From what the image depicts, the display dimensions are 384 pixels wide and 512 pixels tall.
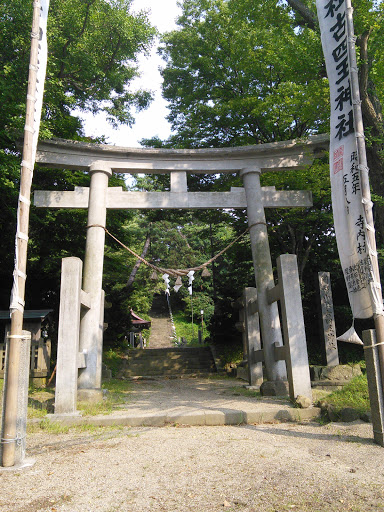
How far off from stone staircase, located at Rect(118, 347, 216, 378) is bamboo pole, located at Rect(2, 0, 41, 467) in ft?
34.8

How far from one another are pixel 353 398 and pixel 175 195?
18.1 ft

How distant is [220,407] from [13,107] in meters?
7.98

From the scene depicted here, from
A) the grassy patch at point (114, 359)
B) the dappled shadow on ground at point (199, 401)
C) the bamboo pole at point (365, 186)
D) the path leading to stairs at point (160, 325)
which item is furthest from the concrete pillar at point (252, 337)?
the path leading to stairs at point (160, 325)

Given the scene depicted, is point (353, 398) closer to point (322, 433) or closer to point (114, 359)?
point (322, 433)

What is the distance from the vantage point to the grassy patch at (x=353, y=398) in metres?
6.11

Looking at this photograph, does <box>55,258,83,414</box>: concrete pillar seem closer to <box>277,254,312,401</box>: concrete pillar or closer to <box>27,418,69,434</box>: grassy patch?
<box>27,418,69,434</box>: grassy patch

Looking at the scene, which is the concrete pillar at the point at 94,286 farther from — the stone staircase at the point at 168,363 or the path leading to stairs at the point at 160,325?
the path leading to stairs at the point at 160,325

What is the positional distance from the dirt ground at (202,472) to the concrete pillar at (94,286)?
2077 millimetres

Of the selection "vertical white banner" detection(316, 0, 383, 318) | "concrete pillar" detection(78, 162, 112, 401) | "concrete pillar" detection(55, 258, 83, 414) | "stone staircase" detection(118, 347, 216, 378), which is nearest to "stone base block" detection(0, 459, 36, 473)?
"concrete pillar" detection(55, 258, 83, 414)

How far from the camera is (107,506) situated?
10.1 ft

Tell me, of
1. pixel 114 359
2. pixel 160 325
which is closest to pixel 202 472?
pixel 114 359

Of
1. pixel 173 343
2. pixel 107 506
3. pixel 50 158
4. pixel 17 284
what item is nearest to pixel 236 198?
pixel 50 158

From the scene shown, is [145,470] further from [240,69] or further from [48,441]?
[240,69]

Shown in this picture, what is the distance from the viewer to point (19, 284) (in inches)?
179
